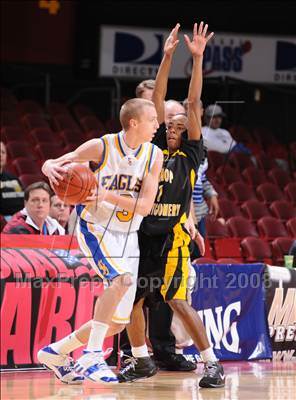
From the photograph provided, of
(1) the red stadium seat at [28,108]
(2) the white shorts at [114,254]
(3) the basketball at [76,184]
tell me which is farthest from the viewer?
(1) the red stadium seat at [28,108]

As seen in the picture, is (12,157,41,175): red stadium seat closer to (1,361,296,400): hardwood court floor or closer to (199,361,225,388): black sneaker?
(1,361,296,400): hardwood court floor

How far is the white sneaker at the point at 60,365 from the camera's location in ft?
20.0

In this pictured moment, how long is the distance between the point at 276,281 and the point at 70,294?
2.13 metres

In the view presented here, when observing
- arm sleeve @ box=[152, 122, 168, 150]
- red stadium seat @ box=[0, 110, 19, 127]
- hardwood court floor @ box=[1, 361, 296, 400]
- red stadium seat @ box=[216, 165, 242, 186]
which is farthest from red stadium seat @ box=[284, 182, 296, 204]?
arm sleeve @ box=[152, 122, 168, 150]

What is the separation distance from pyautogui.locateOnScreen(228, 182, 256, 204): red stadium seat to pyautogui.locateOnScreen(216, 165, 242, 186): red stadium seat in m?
0.22

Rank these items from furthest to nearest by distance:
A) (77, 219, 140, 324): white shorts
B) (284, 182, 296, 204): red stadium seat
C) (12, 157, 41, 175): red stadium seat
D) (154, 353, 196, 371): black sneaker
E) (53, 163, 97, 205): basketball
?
(284, 182, 296, 204): red stadium seat
(12, 157, 41, 175): red stadium seat
(154, 353, 196, 371): black sneaker
(77, 219, 140, 324): white shorts
(53, 163, 97, 205): basketball

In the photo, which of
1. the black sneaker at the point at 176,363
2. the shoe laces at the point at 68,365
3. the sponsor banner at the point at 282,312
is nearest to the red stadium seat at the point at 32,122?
the sponsor banner at the point at 282,312

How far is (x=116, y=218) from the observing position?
5891 millimetres

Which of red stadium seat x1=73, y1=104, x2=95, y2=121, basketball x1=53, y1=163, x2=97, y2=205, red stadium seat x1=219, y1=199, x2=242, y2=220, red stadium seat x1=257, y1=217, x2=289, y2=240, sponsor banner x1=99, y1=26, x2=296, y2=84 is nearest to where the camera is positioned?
basketball x1=53, y1=163, x2=97, y2=205

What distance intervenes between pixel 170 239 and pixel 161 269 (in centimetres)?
24

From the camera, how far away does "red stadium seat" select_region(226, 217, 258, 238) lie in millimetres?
11984

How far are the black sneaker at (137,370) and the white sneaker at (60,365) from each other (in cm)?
34

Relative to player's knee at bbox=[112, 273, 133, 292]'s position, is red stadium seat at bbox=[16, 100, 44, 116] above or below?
above

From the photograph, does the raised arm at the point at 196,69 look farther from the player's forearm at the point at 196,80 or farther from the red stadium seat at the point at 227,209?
the red stadium seat at the point at 227,209
